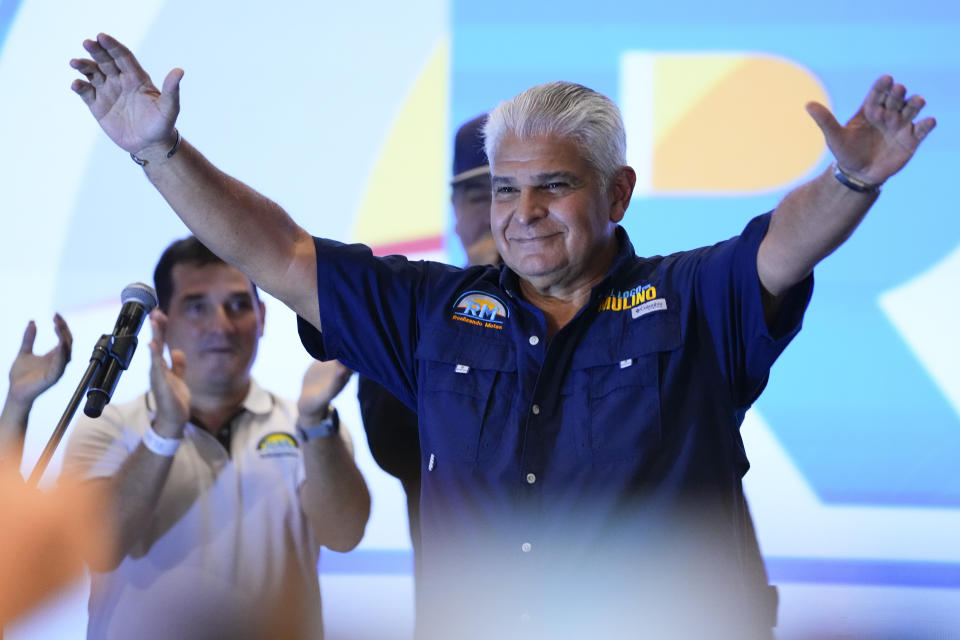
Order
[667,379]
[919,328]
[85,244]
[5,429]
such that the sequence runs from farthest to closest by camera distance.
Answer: [85,244]
[919,328]
[5,429]
[667,379]

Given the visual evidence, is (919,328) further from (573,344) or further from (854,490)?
(573,344)

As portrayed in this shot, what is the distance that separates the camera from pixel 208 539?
2.91 metres

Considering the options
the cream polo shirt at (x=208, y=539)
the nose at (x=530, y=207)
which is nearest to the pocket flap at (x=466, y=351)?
the nose at (x=530, y=207)

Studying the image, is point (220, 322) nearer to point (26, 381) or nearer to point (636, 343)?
point (26, 381)

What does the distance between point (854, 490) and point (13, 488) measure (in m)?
2.45

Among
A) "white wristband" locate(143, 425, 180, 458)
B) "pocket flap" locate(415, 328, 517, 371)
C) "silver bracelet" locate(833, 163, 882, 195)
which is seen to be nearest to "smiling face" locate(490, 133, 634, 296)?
"pocket flap" locate(415, 328, 517, 371)

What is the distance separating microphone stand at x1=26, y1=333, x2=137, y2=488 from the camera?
5.96ft

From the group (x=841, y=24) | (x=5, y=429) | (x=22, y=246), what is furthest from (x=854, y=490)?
(x=22, y=246)

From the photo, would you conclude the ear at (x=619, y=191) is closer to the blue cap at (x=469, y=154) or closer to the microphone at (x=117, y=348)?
the blue cap at (x=469, y=154)

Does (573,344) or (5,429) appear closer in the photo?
(573,344)

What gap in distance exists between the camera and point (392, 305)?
209 cm

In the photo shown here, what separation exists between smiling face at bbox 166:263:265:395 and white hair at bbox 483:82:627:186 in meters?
1.24

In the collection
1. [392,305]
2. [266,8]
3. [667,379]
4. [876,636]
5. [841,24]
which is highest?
[266,8]

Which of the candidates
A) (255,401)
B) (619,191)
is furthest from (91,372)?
(255,401)
